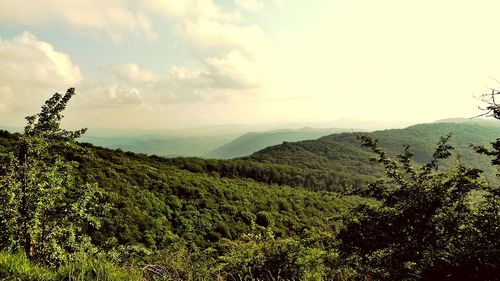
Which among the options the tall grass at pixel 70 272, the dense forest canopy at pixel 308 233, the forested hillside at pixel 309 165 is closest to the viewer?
the tall grass at pixel 70 272

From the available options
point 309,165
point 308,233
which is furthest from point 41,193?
point 309,165

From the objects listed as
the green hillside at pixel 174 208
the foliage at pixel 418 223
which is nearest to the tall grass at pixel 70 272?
the foliage at pixel 418 223

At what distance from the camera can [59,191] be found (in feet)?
28.6

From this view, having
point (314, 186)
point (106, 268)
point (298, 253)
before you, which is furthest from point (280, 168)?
point (106, 268)

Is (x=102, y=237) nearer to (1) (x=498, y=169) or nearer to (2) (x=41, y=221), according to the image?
(2) (x=41, y=221)

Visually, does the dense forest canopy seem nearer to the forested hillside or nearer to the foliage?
the foliage

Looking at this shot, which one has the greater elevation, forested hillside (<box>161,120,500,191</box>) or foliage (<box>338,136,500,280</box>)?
foliage (<box>338,136,500,280</box>)

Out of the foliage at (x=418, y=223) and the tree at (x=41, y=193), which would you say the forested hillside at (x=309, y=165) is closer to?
the foliage at (x=418, y=223)

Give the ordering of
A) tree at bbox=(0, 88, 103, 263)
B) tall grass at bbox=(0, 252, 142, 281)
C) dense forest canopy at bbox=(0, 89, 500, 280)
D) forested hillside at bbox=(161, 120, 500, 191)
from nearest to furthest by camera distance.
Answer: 1. tall grass at bbox=(0, 252, 142, 281)
2. dense forest canopy at bbox=(0, 89, 500, 280)
3. tree at bbox=(0, 88, 103, 263)
4. forested hillside at bbox=(161, 120, 500, 191)

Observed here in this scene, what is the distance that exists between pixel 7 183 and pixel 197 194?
4098 centimetres

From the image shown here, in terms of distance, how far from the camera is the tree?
7855 millimetres

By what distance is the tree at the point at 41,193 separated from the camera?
786cm

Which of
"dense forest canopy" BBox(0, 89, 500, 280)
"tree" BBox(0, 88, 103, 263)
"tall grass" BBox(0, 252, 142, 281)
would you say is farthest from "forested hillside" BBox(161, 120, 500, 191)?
"tall grass" BBox(0, 252, 142, 281)

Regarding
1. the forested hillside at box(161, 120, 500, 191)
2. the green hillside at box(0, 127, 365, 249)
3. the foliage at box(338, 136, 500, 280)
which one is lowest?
the forested hillside at box(161, 120, 500, 191)
